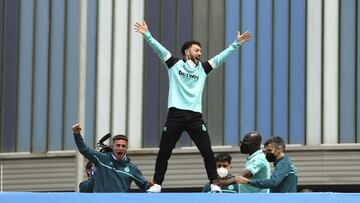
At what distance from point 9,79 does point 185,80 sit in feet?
42.4

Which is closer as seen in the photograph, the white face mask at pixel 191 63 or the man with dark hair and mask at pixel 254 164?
the man with dark hair and mask at pixel 254 164

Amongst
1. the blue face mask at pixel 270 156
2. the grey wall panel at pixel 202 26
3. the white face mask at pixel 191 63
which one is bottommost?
the blue face mask at pixel 270 156

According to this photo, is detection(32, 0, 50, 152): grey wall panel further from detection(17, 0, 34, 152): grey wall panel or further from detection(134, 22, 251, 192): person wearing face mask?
detection(134, 22, 251, 192): person wearing face mask

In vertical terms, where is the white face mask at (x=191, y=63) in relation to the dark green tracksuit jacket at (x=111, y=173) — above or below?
above

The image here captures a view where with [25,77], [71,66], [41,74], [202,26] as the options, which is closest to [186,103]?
[202,26]

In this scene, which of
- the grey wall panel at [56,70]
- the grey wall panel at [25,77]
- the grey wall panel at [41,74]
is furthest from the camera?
the grey wall panel at [25,77]

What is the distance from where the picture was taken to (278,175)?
17.3 m

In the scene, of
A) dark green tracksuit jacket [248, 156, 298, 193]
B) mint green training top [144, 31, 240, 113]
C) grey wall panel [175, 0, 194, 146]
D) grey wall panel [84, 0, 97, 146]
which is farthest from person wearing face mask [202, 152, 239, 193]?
grey wall panel [84, 0, 97, 146]

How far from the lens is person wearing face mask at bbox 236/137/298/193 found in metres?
17.3

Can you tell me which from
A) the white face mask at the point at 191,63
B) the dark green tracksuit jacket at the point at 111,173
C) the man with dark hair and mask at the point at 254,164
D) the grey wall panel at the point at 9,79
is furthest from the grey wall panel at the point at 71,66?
the man with dark hair and mask at the point at 254,164

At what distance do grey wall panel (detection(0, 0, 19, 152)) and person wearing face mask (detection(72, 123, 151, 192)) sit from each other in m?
12.7

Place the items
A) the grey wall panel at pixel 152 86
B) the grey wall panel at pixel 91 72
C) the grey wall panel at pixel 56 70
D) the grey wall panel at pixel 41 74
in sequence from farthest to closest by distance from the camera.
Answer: the grey wall panel at pixel 41 74 → the grey wall panel at pixel 56 70 → the grey wall panel at pixel 91 72 → the grey wall panel at pixel 152 86

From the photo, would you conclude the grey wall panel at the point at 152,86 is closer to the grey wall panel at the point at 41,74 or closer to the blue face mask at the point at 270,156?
the grey wall panel at the point at 41,74

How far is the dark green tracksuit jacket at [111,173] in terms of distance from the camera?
1833cm
